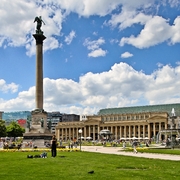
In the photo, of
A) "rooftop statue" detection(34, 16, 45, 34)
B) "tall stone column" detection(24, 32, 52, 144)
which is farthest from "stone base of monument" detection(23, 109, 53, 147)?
"rooftop statue" detection(34, 16, 45, 34)

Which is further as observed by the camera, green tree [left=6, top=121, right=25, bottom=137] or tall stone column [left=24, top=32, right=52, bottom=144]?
green tree [left=6, top=121, right=25, bottom=137]

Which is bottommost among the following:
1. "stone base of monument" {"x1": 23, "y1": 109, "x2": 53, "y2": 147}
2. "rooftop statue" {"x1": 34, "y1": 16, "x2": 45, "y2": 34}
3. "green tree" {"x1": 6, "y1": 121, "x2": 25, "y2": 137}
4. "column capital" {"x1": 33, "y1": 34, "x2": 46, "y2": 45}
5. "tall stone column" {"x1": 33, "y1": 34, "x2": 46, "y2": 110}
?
"green tree" {"x1": 6, "y1": 121, "x2": 25, "y2": 137}

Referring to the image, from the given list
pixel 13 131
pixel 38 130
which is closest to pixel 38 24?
pixel 38 130

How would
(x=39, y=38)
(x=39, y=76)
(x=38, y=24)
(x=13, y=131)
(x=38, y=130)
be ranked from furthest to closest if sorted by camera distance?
(x=13, y=131) → (x=38, y=24) → (x=39, y=38) → (x=39, y=76) → (x=38, y=130)

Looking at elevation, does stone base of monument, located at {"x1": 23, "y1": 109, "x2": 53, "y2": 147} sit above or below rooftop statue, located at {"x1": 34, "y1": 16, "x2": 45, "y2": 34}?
below

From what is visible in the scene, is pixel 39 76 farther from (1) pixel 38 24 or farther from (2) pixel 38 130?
(1) pixel 38 24

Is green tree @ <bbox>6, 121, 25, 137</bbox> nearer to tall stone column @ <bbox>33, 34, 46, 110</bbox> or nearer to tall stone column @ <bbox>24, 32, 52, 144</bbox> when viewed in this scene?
tall stone column @ <bbox>24, 32, 52, 144</bbox>

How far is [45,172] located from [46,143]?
44439 mm

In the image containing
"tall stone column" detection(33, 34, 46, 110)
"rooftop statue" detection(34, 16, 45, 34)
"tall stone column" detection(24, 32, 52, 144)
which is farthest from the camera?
"rooftop statue" detection(34, 16, 45, 34)

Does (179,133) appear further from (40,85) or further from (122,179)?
(122,179)

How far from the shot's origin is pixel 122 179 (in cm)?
1803

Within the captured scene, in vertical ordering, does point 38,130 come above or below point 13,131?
above

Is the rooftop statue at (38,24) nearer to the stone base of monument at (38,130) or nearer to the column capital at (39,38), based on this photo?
the column capital at (39,38)

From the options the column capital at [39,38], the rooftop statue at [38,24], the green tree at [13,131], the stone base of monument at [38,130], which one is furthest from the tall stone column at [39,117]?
the green tree at [13,131]
